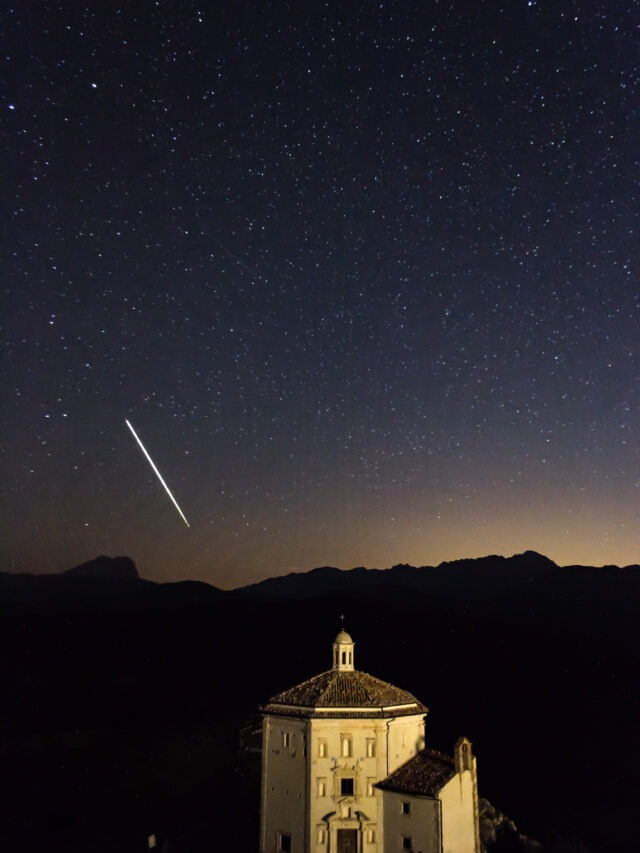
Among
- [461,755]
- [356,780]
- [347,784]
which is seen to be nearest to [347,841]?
[347,784]

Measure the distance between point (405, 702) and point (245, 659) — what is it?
291 feet

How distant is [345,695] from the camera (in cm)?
3534

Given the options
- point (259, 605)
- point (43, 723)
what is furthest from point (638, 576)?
point (43, 723)

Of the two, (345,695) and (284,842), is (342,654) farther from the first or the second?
(284,842)

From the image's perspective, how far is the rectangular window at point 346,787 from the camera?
33.6 m

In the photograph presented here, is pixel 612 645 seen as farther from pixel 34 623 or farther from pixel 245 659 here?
pixel 34 623

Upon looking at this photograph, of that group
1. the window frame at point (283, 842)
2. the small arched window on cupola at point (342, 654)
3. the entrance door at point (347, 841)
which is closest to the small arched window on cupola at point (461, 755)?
the entrance door at point (347, 841)

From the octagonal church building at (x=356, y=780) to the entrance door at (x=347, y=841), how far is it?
4 centimetres

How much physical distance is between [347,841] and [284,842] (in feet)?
9.96

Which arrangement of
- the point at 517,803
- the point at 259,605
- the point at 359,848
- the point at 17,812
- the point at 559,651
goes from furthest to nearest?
the point at 259,605 → the point at 559,651 → the point at 517,803 → the point at 17,812 → the point at 359,848

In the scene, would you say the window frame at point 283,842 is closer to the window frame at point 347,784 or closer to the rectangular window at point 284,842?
the rectangular window at point 284,842

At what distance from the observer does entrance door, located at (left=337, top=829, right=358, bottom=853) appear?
33156 mm

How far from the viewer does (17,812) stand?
61.6 m

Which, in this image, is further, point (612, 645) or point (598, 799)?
point (612, 645)
